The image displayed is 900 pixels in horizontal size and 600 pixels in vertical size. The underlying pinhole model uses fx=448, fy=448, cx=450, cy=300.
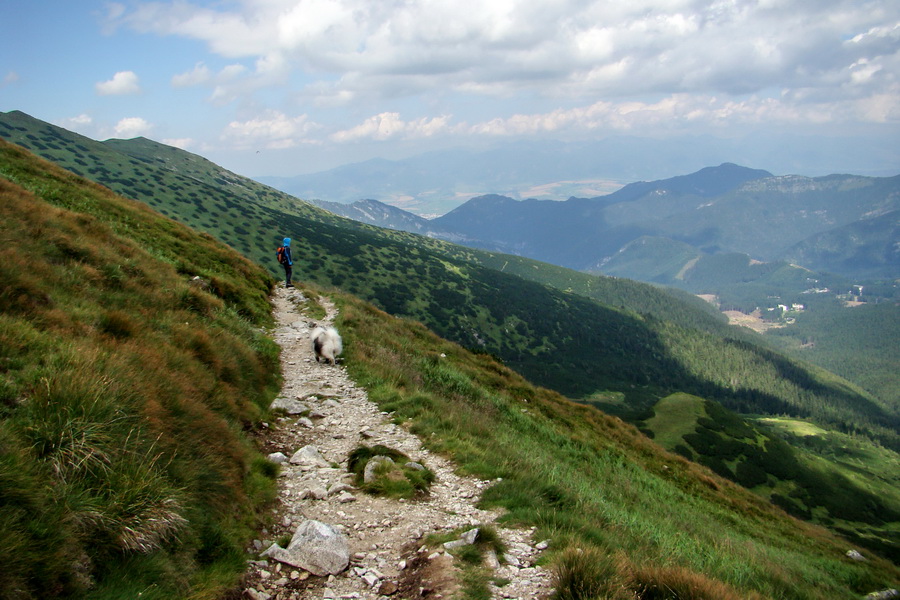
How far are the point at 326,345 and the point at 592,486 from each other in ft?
33.6

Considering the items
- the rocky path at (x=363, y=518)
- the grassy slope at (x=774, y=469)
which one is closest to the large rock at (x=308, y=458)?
the rocky path at (x=363, y=518)

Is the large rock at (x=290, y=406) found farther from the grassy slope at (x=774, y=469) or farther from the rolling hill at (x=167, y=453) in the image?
the grassy slope at (x=774, y=469)

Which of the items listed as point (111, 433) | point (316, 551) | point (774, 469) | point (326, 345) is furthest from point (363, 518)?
point (774, 469)

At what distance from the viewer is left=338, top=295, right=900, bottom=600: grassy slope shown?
691cm

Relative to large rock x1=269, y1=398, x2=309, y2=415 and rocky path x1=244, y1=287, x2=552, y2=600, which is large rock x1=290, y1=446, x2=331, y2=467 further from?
large rock x1=269, y1=398, x2=309, y2=415

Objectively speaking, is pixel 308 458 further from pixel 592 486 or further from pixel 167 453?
pixel 592 486

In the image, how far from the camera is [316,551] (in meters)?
5.92

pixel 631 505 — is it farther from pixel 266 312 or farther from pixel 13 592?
pixel 266 312

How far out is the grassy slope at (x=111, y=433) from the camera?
13.4 feet

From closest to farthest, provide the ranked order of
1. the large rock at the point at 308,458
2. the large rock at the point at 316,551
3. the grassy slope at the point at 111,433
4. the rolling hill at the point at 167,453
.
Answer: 1. the grassy slope at the point at 111,433
2. the rolling hill at the point at 167,453
3. the large rock at the point at 316,551
4. the large rock at the point at 308,458

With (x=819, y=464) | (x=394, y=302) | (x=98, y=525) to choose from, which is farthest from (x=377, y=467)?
(x=394, y=302)

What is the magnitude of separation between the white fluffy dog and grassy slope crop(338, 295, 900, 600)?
75cm

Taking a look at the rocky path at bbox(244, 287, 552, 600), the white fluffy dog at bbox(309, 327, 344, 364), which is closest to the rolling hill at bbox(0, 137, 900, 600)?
the rocky path at bbox(244, 287, 552, 600)

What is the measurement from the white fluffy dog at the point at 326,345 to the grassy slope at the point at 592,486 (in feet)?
2.46
